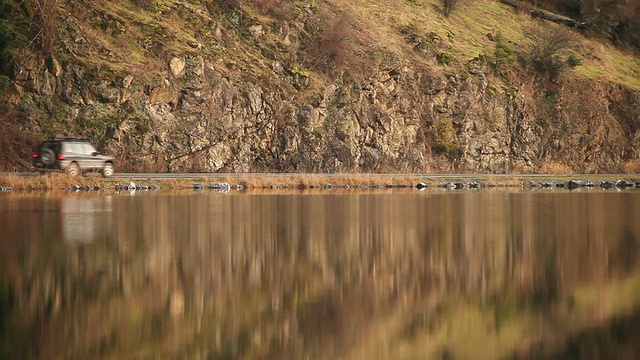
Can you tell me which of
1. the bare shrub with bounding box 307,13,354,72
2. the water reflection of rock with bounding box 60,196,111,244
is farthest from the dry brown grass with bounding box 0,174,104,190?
the bare shrub with bounding box 307,13,354,72

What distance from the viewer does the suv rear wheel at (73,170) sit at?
50.0 metres

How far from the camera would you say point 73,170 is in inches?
1982

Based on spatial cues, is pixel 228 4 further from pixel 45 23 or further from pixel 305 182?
pixel 305 182

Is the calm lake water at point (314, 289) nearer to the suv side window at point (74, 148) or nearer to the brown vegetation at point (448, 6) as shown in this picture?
the suv side window at point (74, 148)

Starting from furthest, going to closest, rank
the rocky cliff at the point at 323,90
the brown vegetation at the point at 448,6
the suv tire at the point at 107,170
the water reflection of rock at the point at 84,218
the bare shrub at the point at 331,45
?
the brown vegetation at the point at 448,6, the bare shrub at the point at 331,45, the rocky cliff at the point at 323,90, the suv tire at the point at 107,170, the water reflection of rock at the point at 84,218

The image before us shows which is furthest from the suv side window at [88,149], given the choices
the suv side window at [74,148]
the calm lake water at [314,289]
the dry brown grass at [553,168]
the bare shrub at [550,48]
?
the bare shrub at [550,48]

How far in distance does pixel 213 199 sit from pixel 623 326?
3101 centimetres

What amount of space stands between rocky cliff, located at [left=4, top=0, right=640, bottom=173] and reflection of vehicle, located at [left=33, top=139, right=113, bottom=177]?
169 inches

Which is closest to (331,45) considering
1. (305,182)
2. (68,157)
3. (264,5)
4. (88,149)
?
(264,5)

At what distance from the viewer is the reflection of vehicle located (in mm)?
49438

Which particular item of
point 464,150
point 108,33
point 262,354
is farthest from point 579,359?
point 464,150

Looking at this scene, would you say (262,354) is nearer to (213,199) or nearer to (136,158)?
(213,199)

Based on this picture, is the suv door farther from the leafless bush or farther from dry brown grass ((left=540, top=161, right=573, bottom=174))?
dry brown grass ((left=540, top=161, right=573, bottom=174))

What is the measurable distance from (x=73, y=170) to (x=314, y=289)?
38.1 metres
